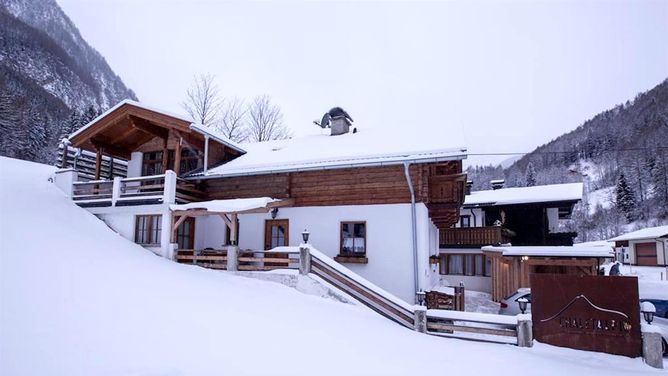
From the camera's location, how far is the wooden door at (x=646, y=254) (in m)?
37.3

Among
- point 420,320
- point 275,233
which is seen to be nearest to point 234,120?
point 275,233

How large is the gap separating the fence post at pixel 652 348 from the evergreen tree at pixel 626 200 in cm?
7771

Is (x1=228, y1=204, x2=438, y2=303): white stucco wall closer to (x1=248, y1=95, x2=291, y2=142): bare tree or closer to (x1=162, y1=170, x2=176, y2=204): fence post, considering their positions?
(x1=162, y1=170, x2=176, y2=204): fence post

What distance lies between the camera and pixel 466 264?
23250 mm

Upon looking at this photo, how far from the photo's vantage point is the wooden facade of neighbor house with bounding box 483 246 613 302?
1580 centimetres

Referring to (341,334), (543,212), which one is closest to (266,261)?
(341,334)

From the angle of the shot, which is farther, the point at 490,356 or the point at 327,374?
the point at 490,356

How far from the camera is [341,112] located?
17453mm

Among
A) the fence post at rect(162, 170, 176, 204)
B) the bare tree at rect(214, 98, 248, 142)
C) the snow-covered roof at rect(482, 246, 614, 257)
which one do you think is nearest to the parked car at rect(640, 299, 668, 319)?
the snow-covered roof at rect(482, 246, 614, 257)

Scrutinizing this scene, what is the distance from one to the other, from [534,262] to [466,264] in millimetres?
6312

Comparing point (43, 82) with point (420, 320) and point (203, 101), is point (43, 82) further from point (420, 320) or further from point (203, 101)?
point (420, 320)

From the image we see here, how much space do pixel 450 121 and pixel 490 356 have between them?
9.70 metres

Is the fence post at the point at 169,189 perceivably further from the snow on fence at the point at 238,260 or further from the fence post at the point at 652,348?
the fence post at the point at 652,348

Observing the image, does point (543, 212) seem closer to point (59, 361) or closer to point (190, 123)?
point (190, 123)
